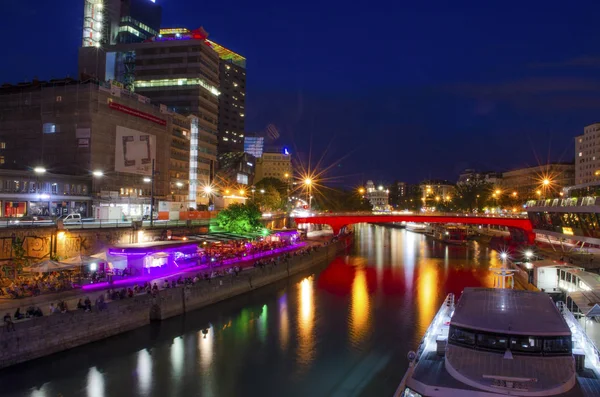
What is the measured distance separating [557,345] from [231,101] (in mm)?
180591

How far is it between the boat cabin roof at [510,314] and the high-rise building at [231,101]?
16398 centimetres

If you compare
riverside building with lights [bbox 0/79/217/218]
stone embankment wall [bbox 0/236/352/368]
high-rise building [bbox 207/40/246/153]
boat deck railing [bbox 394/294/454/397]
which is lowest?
stone embankment wall [bbox 0/236/352/368]

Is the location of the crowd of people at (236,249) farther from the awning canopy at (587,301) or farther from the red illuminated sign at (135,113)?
the awning canopy at (587,301)

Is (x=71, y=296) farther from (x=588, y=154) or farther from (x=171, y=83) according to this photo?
(x=588, y=154)

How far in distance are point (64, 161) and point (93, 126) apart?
6.53 m

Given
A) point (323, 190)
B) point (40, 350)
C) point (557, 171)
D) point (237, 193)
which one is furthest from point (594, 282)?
point (557, 171)

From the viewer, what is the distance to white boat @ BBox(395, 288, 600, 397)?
15.9 m

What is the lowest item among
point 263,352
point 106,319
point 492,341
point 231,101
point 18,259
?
point 263,352

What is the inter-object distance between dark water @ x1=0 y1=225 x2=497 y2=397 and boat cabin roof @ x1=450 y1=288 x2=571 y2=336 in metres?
6.51

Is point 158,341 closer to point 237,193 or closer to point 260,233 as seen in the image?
point 260,233

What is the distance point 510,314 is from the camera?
64.1 ft

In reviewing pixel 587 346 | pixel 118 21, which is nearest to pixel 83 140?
pixel 587 346

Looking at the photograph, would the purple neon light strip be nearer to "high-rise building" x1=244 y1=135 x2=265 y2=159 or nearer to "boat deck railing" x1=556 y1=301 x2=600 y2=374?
"boat deck railing" x1=556 y1=301 x2=600 y2=374

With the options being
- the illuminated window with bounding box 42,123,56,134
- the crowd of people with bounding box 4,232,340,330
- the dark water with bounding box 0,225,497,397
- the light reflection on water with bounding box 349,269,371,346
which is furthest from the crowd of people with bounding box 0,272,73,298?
the illuminated window with bounding box 42,123,56,134
